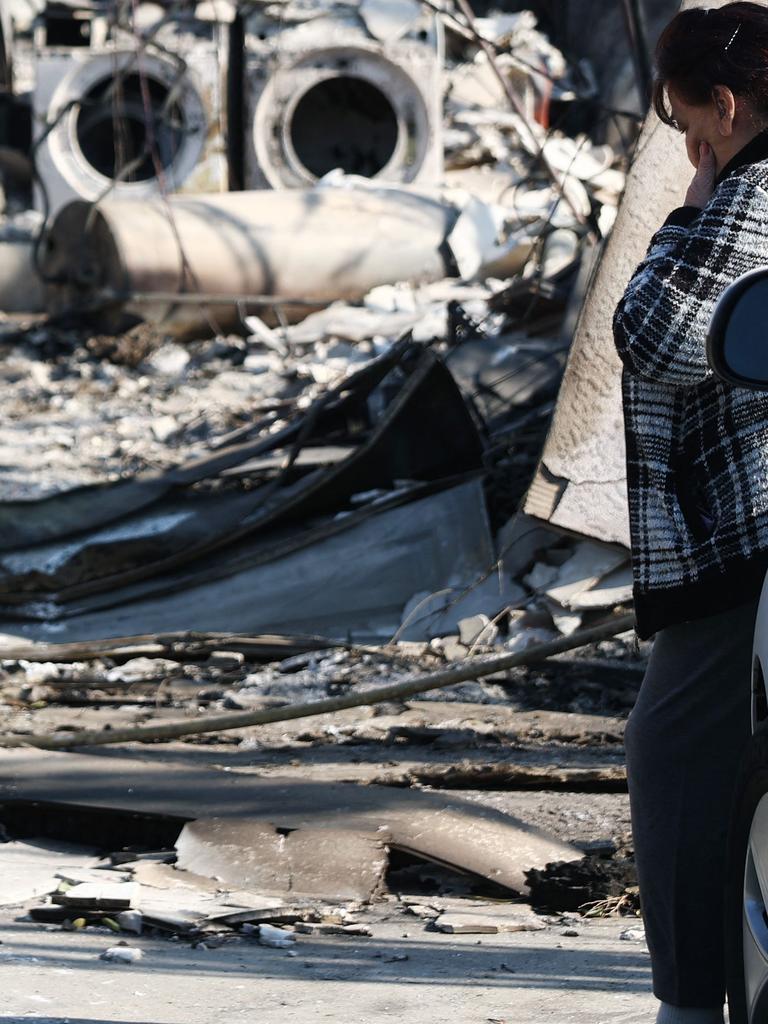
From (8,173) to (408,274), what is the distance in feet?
19.9

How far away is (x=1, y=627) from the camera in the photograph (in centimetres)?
611

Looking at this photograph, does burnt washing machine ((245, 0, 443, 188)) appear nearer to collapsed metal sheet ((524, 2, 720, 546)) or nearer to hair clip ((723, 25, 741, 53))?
collapsed metal sheet ((524, 2, 720, 546))

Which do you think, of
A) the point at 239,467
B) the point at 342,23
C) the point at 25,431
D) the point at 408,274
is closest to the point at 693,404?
the point at 239,467

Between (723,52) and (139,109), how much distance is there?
1434 cm

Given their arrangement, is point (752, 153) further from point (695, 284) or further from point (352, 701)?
point (352, 701)

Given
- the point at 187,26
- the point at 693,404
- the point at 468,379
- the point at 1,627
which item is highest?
the point at 187,26

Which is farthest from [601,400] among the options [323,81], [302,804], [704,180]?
[323,81]

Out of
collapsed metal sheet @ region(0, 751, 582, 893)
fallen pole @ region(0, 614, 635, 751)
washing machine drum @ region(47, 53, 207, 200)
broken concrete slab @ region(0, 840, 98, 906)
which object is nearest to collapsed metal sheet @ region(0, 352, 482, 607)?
fallen pole @ region(0, 614, 635, 751)

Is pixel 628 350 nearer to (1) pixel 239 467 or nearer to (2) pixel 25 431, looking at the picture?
(1) pixel 239 467

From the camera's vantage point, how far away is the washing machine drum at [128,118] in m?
14.7

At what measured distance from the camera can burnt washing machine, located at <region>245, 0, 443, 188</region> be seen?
14492mm

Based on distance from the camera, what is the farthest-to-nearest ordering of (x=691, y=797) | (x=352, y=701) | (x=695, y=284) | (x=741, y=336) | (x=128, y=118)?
(x=128, y=118) < (x=352, y=701) < (x=691, y=797) < (x=695, y=284) < (x=741, y=336)

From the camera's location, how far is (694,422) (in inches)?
77.5

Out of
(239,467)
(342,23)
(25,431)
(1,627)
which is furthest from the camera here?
(342,23)
